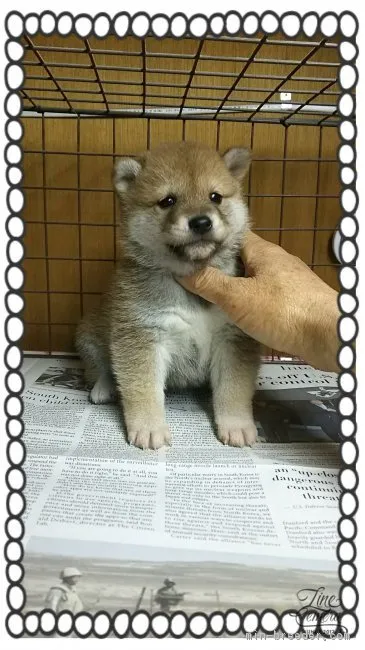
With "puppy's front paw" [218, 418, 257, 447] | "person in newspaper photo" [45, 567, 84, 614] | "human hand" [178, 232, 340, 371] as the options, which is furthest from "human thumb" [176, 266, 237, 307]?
"person in newspaper photo" [45, 567, 84, 614]

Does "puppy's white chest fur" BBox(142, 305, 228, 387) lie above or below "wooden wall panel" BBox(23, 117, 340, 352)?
below

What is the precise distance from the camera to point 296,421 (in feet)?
4.82

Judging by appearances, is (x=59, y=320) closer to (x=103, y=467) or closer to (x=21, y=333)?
(x=103, y=467)

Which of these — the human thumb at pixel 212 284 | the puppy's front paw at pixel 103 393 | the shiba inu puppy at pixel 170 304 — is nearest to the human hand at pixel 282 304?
the human thumb at pixel 212 284

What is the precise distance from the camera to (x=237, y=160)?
4.93ft

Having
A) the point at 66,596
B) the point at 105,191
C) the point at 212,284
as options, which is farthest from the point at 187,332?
the point at 105,191

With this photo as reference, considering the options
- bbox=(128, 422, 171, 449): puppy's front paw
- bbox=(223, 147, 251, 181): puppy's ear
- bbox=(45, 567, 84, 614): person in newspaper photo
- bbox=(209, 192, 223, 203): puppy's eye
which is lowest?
bbox=(45, 567, 84, 614): person in newspaper photo

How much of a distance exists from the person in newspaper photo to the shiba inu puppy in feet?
1.70

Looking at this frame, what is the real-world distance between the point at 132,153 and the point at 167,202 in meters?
0.86

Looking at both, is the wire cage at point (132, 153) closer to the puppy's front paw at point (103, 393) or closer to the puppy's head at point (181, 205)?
the puppy's head at point (181, 205)

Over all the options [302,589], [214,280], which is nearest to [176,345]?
[214,280]

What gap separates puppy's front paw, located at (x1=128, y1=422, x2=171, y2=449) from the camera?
1.29m

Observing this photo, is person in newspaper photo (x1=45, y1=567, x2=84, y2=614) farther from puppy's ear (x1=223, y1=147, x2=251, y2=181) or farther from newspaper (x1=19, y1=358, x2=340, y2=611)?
puppy's ear (x1=223, y1=147, x2=251, y2=181)

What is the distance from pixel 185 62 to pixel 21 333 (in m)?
1.46
